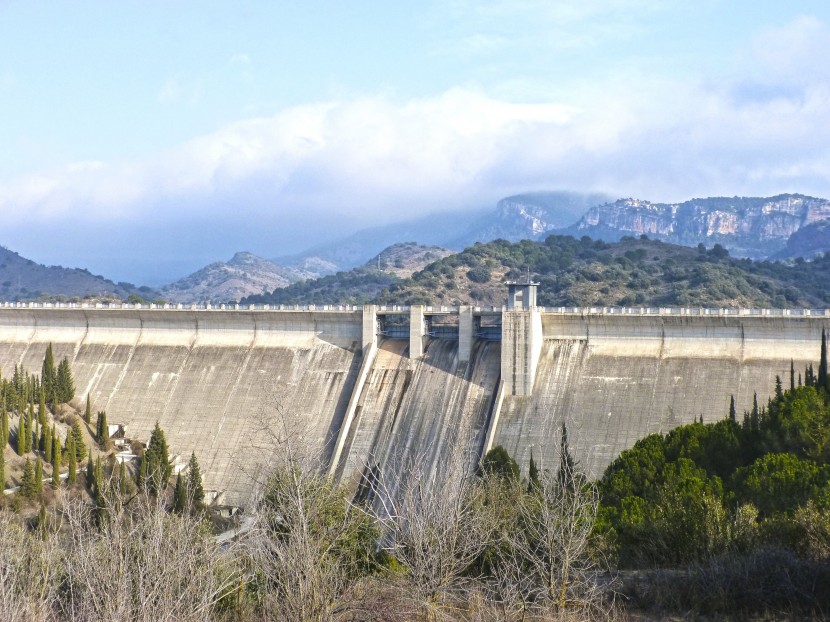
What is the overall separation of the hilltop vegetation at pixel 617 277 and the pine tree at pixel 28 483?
8664cm

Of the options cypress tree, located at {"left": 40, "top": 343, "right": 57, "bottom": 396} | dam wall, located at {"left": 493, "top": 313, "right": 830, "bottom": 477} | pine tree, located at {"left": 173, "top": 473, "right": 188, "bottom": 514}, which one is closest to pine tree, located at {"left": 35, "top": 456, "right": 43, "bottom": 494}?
pine tree, located at {"left": 173, "top": 473, "right": 188, "bottom": 514}

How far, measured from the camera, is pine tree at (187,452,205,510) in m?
60.7

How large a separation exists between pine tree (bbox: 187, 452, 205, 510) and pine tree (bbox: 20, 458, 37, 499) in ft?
25.2

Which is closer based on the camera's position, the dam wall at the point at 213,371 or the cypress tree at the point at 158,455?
the cypress tree at the point at 158,455

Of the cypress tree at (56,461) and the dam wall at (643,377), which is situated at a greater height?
the dam wall at (643,377)

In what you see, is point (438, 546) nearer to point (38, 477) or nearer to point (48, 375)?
point (38, 477)

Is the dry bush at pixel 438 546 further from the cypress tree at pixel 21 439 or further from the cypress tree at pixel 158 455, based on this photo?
the cypress tree at pixel 21 439

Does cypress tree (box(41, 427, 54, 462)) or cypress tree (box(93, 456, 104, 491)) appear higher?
cypress tree (box(41, 427, 54, 462))

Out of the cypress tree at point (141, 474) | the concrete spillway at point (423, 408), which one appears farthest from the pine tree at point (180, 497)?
the concrete spillway at point (423, 408)

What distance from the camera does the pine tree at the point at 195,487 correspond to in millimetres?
60719

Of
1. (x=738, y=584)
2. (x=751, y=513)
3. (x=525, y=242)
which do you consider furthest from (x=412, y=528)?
(x=525, y=242)

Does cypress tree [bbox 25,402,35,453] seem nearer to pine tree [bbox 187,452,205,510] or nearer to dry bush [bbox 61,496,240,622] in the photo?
pine tree [bbox 187,452,205,510]

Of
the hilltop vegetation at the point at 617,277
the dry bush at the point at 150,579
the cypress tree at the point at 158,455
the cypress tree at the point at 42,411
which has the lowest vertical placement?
the cypress tree at the point at 158,455

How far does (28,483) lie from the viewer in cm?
5981
